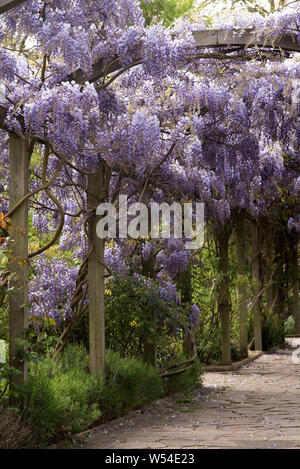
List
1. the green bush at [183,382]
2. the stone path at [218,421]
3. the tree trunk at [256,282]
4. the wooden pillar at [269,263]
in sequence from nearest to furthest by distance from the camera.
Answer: the stone path at [218,421] → the green bush at [183,382] → the tree trunk at [256,282] → the wooden pillar at [269,263]

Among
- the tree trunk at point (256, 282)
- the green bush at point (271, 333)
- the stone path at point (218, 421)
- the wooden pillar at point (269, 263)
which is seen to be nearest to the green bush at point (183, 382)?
the stone path at point (218, 421)

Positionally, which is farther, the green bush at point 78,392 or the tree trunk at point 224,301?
the tree trunk at point 224,301

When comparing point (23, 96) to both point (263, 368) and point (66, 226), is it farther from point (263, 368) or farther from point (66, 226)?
point (263, 368)

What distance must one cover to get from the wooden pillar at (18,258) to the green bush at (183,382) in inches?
104

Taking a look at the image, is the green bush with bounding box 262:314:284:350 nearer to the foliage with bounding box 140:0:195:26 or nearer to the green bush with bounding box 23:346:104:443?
the green bush with bounding box 23:346:104:443

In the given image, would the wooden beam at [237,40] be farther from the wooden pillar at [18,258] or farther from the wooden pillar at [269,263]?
the wooden pillar at [269,263]

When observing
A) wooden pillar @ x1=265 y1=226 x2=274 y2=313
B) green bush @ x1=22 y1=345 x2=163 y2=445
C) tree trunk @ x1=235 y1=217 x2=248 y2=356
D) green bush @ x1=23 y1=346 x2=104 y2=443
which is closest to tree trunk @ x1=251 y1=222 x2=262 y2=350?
wooden pillar @ x1=265 y1=226 x2=274 y2=313

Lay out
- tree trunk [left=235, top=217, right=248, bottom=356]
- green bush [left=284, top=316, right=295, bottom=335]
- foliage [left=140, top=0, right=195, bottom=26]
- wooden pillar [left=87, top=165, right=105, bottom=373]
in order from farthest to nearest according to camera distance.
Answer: foliage [left=140, top=0, right=195, bottom=26] → green bush [left=284, top=316, right=295, bottom=335] → tree trunk [left=235, top=217, right=248, bottom=356] → wooden pillar [left=87, top=165, right=105, bottom=373]

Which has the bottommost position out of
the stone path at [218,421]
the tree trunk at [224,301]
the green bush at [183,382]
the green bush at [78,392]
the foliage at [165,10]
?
the stone path at [218,421]

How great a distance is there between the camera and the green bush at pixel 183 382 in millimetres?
6309

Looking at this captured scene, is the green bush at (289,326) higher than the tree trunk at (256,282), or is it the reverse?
the tree trunk at (256,282)

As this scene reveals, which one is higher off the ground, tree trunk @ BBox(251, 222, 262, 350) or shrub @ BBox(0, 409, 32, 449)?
tree trunk @ BBox(251, 222, 262, 350)

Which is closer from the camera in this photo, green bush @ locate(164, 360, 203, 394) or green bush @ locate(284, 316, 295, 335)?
green bush @ locate(164, 360, 203, 394)

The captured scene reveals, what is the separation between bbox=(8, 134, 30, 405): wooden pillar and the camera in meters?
3.91
